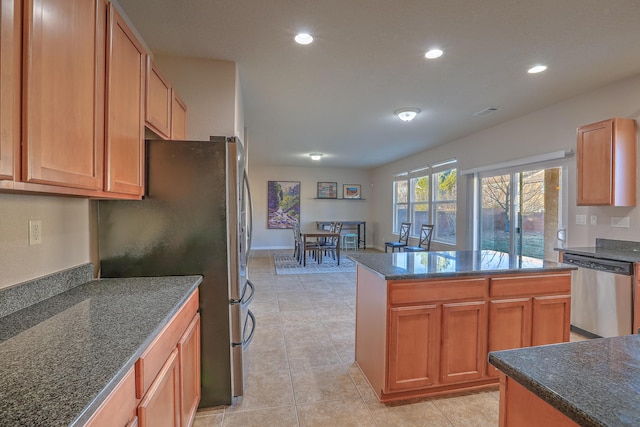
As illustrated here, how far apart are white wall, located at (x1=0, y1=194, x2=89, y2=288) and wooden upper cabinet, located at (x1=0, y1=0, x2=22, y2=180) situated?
22.5 inches

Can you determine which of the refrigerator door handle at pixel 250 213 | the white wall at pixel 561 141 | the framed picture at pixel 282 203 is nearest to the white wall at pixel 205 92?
the refrigerator door handle at pixel 250 213

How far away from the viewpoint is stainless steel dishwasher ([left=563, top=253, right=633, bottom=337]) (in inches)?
99.8

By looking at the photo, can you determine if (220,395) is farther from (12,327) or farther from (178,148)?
(178,148)

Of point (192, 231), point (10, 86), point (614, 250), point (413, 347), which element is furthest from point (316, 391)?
point (614, 250)

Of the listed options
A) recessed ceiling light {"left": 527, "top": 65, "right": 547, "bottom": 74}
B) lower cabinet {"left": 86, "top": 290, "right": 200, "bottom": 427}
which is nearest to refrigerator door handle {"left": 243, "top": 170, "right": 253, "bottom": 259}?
lower cabinet {"left": 86, "top": 290, "right": 200, "bottom": 427}

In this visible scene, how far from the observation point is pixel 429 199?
6668mm

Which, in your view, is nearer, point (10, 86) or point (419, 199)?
point (10, 86)

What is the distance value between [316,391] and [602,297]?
2675 millimetres

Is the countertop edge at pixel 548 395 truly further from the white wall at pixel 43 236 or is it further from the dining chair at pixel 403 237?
the dining chair at pixel 403 237

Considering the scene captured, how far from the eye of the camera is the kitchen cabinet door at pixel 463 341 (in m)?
1.99

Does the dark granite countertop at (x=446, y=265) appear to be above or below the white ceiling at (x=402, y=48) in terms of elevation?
below

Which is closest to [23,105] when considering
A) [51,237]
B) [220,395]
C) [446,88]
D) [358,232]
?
[51,237]

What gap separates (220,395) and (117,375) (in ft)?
4.41

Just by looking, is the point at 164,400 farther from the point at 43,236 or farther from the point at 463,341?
the point at 463,341
